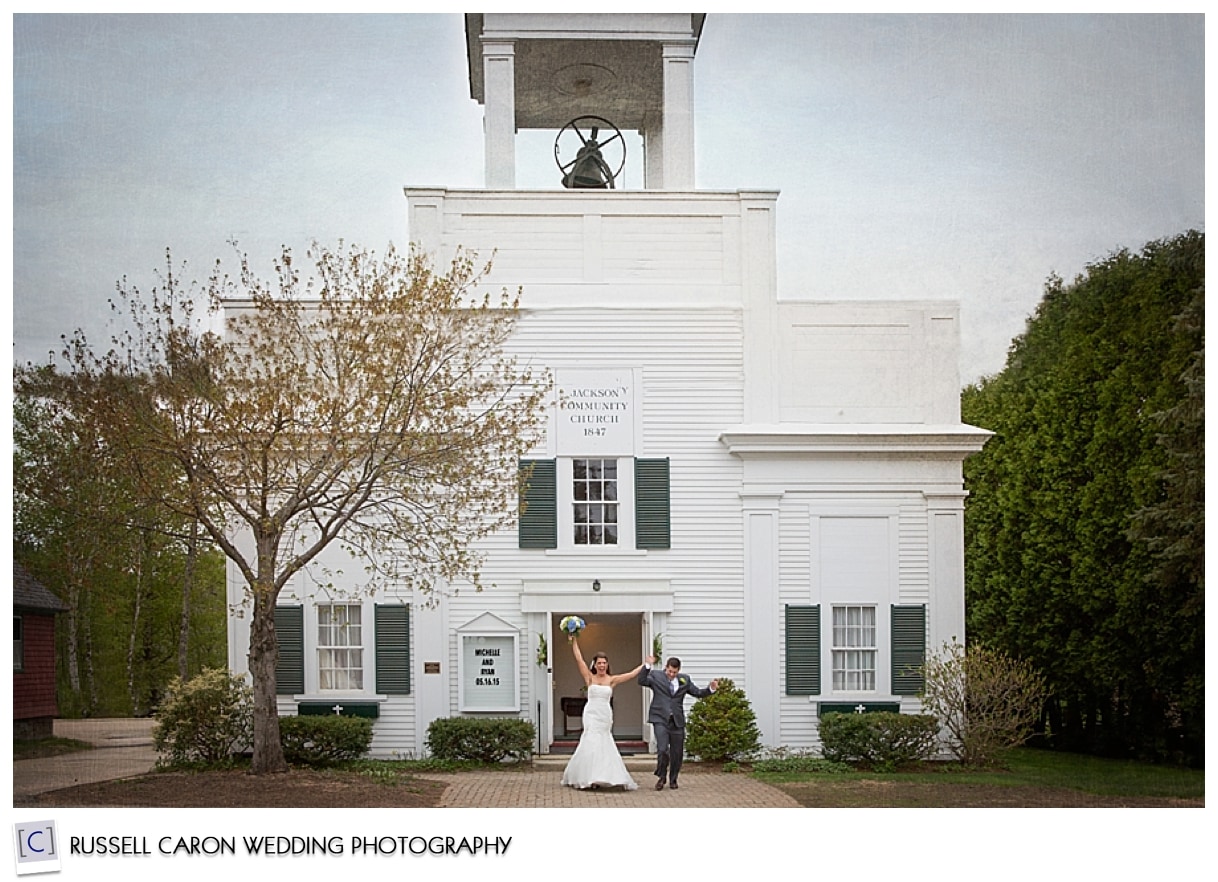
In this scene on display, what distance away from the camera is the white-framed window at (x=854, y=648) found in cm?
1079

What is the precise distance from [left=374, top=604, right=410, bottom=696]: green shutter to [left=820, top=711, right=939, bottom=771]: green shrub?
10.6 feet

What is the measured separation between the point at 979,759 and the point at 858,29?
544cm

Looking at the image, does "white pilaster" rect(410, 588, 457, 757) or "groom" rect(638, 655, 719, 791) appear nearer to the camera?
"groom" rect(638, 655, 719, 791)

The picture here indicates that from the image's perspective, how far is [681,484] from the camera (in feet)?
35.8

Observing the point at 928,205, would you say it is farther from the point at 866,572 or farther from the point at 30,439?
the point at 30,439

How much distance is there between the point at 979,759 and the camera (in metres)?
10.5

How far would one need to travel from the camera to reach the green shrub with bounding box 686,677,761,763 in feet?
34.6

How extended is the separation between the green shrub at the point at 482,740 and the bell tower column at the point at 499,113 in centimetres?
412

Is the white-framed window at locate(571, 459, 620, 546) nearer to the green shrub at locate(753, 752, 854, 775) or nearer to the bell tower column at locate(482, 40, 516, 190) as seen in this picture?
the green shrub at locate(753, 752, 854, 775)

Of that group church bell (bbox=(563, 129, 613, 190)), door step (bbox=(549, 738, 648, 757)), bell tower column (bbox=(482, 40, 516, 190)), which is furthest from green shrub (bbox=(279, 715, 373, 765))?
church bell (bbox=(563, 129, 613, 190))

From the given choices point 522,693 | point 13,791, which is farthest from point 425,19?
point 13,791
